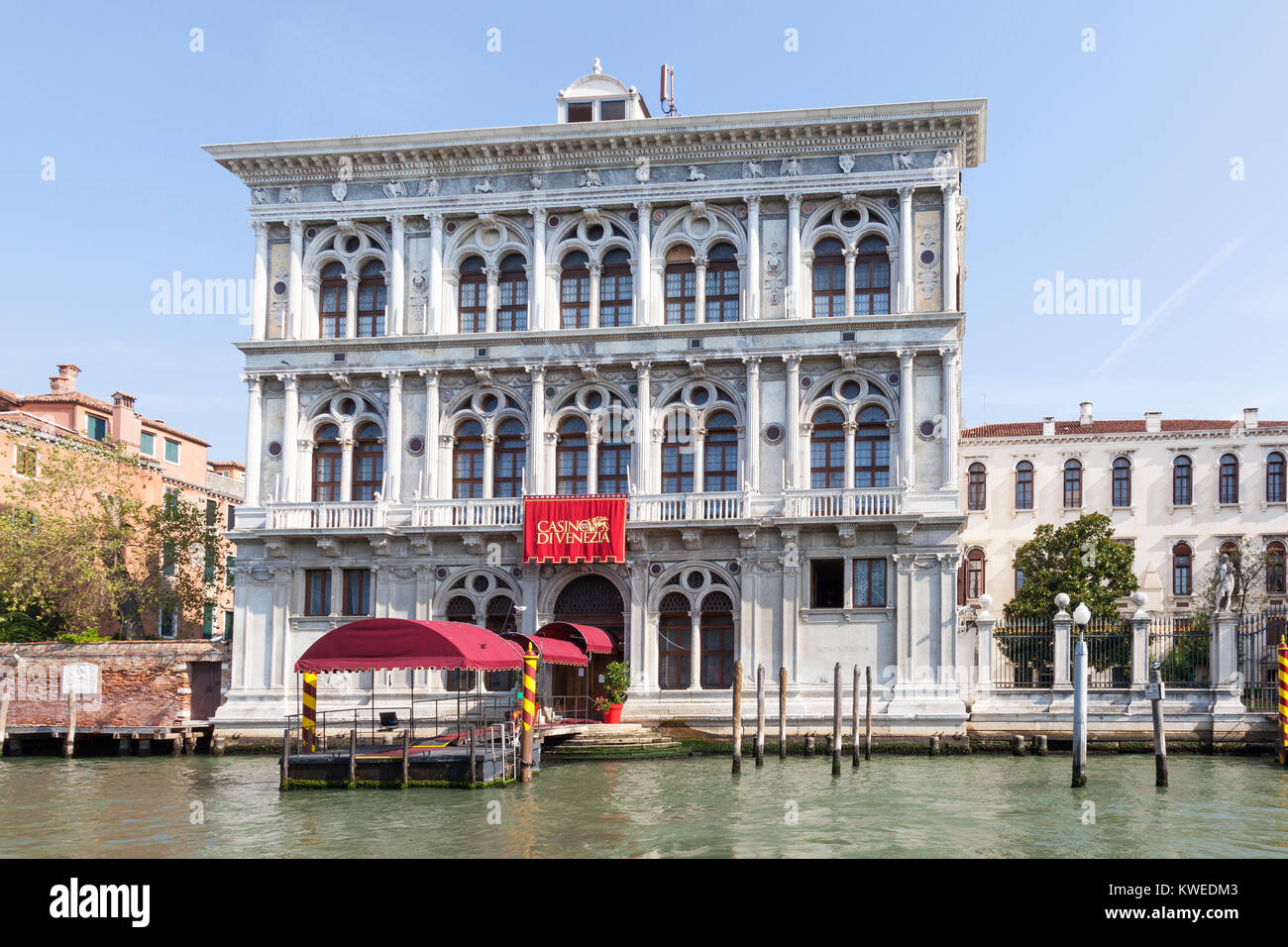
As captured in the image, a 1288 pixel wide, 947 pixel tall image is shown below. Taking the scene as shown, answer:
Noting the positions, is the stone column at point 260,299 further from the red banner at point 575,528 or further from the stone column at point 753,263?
the stone column at point 753,263

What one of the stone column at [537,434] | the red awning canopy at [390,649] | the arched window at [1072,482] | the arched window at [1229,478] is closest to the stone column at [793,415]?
the stone column at [537,434]

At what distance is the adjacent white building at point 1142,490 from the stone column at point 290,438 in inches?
982

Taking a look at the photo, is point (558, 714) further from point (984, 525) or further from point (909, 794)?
point (984, 525)

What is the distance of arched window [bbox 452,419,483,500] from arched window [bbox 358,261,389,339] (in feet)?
10.6

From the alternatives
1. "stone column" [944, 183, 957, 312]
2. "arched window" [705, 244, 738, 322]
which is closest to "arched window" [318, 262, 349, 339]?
"arched window" [705, 244, 738, 322]

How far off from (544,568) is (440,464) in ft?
11.8

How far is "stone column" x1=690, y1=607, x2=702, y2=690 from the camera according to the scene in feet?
102

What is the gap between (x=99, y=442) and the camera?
4138 cm

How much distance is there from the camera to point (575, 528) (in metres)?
31.3

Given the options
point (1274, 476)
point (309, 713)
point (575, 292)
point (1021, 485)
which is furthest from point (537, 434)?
point (1274, 476)

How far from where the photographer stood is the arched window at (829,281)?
32.0m

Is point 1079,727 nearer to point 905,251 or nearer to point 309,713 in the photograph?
point 905,251
